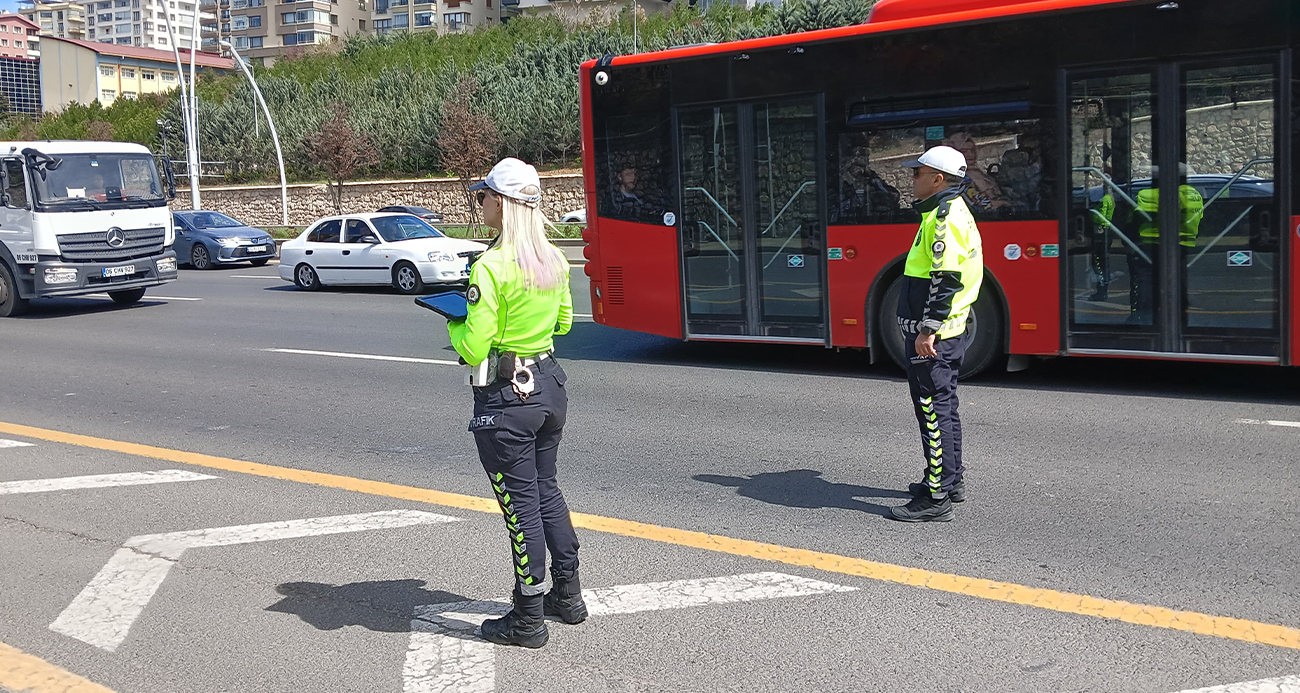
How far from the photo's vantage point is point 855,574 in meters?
5.03

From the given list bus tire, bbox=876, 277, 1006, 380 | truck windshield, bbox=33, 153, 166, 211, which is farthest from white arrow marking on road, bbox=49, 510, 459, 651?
truck windshield, bbox=33, 153, 166, 211

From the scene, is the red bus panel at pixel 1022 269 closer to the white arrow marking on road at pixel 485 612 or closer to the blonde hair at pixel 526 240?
the white arrow marking on road at pixel 485 612

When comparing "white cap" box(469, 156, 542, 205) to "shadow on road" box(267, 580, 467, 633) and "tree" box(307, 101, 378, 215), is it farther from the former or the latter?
"tree" box(307, 101, 378, 215)

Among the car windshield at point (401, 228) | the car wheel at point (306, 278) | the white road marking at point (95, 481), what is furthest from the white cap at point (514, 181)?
the car wheel at point (306, 278)

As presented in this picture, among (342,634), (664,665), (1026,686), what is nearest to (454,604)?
(342,634)

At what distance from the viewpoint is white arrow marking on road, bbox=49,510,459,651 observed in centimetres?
471

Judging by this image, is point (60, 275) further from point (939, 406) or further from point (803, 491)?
point (939, 406)

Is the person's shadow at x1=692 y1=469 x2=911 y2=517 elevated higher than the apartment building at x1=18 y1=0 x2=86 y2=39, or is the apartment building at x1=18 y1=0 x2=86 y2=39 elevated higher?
the apartment building at x1=18 y1=0 x2=86 y2=39

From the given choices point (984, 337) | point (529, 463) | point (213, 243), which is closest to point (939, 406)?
point (529, 463)

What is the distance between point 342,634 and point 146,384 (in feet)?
24.7

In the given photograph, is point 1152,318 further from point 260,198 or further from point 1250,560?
point 260,198

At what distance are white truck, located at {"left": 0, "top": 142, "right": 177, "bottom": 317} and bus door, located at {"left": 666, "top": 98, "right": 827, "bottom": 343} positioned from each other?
10684 millimetres

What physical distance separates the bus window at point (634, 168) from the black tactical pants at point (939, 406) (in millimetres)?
5754

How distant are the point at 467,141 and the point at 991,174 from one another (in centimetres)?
3288
